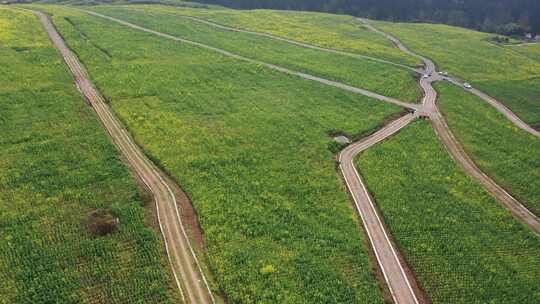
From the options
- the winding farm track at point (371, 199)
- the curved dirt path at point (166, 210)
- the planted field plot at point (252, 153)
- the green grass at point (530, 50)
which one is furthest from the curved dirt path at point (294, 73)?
the green grass at point (530, 50)

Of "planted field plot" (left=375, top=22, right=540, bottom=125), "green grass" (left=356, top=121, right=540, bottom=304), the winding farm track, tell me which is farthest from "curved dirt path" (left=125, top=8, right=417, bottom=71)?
"green grass" (left=356, top=121, right=540, bottom=304)

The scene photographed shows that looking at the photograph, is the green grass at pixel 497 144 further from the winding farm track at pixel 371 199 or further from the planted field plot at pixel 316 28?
the planted field plot at pixel 316 28

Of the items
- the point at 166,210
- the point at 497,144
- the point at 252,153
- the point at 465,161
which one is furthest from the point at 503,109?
the point at 166,210

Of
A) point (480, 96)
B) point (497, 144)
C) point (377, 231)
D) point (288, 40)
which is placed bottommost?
point (377, 231)

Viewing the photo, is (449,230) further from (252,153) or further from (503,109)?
(503,109)

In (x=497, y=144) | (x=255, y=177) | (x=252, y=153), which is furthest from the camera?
(x=497, y=144)

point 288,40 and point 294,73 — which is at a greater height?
point 288,40

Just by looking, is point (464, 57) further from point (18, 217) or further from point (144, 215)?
point (18, 217)
